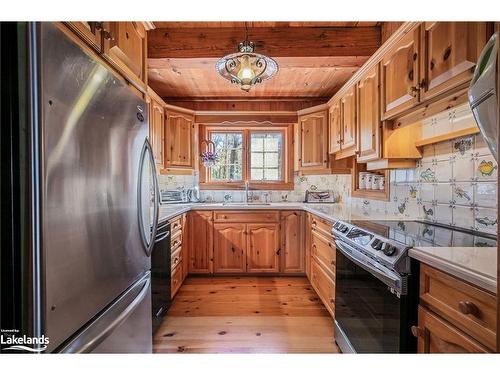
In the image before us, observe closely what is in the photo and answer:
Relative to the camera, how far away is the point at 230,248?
3.15 metres

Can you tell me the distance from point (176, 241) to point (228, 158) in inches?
63.9

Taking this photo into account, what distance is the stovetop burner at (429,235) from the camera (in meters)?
1.15

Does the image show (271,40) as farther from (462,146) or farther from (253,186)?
(253,186)

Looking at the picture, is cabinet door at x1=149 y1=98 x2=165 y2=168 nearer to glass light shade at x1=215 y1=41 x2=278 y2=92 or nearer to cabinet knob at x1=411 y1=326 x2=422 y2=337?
glass light shade at x1=215 y1=41 x2=278 y2=92

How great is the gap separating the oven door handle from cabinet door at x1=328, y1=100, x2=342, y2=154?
4.65 ft

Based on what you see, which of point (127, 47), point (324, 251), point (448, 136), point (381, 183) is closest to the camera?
point (127, 47)

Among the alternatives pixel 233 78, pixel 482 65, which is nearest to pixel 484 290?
pixel 482 65

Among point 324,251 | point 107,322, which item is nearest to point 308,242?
point 324,251

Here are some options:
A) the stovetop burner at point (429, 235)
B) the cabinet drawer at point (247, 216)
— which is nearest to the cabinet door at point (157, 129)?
the cabinet drawer at point (247, 216)

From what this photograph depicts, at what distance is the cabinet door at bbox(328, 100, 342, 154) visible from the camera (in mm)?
2837

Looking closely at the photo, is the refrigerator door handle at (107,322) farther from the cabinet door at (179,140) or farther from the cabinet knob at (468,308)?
the cabinet door at (179,140)

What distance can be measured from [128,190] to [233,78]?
42.3 inches

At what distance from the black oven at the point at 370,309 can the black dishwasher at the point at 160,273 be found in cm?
127

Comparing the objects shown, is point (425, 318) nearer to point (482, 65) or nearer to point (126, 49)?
point (482, 65)
